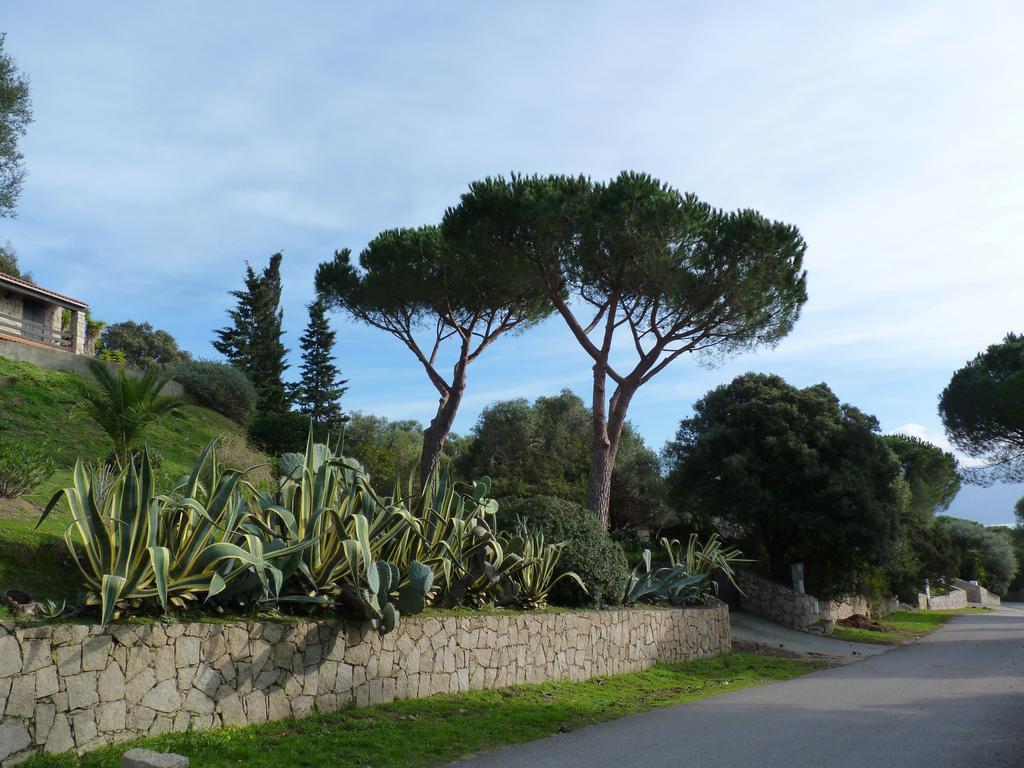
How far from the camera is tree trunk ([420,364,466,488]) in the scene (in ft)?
74.8

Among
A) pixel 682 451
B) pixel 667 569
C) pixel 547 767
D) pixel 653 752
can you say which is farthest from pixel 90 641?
pixel 682 451

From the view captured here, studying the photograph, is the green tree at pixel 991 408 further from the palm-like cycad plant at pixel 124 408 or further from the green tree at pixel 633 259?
the palm-like cycad plant at pixel 124 408

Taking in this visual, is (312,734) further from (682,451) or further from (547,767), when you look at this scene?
(682,451)

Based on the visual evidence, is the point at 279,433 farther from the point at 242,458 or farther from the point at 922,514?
the point at 922,514

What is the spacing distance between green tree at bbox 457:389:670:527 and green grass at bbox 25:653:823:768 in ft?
57.1

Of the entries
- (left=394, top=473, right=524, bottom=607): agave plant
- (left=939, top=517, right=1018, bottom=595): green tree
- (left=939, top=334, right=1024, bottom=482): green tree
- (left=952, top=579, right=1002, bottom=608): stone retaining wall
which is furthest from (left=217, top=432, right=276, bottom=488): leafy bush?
(left=939, top=517, right=1018, bottom=595): green tree

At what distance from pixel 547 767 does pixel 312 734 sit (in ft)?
6.71

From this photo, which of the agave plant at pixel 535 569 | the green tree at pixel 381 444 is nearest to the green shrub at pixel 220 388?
the green tree at pixel 381 444

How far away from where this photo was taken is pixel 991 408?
27.7 metres

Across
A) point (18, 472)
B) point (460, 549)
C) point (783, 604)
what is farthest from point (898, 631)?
point (18, 472)

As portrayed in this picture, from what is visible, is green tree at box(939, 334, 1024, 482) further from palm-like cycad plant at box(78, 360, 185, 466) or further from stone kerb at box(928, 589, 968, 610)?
palm-like cycad plant at box(78, 360, 185, 466)

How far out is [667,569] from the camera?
15.3 meters

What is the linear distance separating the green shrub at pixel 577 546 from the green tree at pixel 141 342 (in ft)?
150

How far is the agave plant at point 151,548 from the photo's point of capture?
6258 mm
